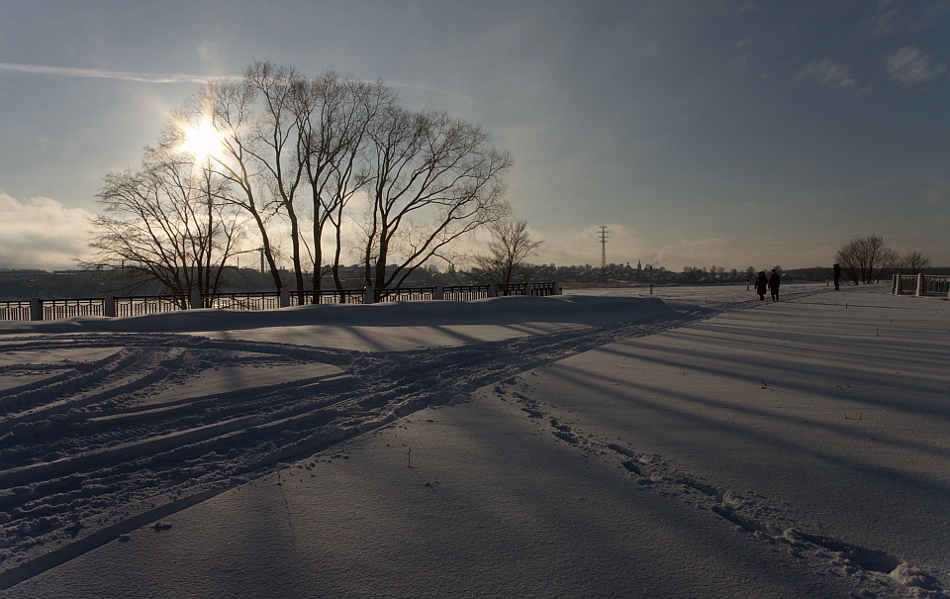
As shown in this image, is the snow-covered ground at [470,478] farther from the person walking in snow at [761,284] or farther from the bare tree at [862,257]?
the bare tree at [862,257]

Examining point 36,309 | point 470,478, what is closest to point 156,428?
point 470,478

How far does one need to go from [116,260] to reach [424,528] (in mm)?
32476

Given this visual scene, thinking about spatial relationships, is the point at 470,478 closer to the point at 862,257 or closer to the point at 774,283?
the point at 774,283

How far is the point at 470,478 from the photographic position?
3285 millimetres

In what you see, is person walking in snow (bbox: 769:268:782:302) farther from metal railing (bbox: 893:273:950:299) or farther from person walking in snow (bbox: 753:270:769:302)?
metal railing (bbox: 893:273:950:299)

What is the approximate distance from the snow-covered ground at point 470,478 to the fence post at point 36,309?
1215cm

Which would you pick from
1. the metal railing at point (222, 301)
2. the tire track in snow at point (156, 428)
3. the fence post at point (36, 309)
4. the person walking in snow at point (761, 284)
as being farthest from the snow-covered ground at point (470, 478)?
the person walking in snow at point (761, 284)

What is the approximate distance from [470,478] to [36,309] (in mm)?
20430

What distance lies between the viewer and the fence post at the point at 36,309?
16.6m

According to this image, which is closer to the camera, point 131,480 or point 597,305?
point 131,480

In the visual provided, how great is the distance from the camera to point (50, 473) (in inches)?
134

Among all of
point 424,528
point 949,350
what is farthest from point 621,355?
point 424,528

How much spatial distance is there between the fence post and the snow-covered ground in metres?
12.2

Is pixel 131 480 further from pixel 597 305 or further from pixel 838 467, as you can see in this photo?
pixel 597 305
